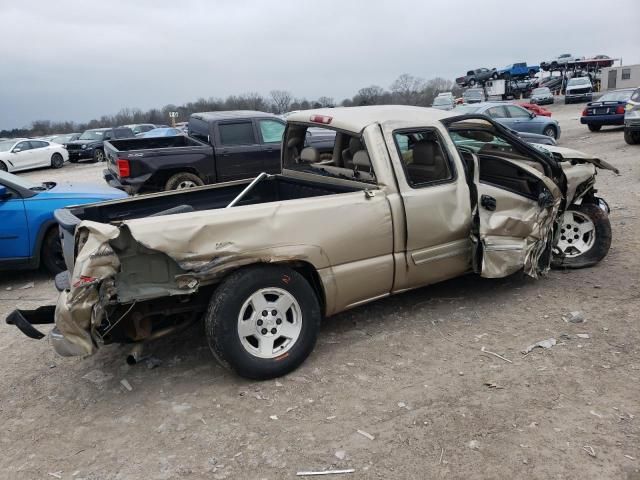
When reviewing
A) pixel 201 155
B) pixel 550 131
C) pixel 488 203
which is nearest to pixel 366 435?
pixel 488 203

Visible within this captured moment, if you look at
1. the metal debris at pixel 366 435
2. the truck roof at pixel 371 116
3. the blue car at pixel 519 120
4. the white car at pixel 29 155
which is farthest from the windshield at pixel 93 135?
the metal debris at pixel 366 435

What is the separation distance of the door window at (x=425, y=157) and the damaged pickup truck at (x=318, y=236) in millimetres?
13

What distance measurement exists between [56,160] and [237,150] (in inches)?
648

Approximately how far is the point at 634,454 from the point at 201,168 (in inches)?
354

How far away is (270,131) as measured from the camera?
1134cm

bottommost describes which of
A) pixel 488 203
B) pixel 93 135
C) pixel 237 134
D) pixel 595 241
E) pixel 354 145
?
pixel 595 241

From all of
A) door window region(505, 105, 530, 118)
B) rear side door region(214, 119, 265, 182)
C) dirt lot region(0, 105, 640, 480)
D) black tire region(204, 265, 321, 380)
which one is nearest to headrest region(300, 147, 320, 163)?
dirt lot region(0, 105, 640, 480)

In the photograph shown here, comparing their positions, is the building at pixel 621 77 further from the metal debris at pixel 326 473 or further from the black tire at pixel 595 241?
the metal debris at pixel 326 473

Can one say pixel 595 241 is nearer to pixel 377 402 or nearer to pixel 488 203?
pixel 488 203

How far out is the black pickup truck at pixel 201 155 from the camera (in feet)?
32.4

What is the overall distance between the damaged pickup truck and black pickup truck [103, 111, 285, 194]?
16.6ft

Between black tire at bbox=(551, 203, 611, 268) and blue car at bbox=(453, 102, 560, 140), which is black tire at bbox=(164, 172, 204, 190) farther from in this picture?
blue car at bbox=(453, 102, 560, 140)

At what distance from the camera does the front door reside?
14.6 feet

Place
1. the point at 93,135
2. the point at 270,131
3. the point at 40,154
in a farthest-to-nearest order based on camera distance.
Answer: the point at 93,135 < the point at 40,154 < the point at 270,131
